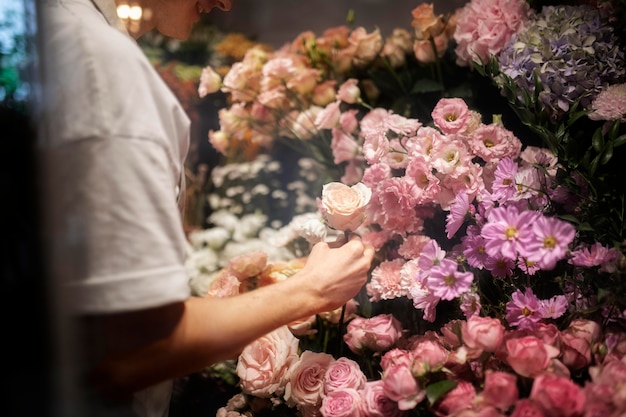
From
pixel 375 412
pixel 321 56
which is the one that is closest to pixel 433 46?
pixel 321 56

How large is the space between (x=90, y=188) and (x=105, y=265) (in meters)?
0.09

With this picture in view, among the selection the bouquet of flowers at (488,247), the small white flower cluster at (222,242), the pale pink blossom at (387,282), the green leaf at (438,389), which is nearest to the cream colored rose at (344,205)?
the bouquet of flowers at (488,247)

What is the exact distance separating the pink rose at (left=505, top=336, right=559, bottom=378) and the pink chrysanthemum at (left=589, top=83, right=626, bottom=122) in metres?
0.43

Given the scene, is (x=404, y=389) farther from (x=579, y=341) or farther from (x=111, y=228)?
(x=111, y=228)

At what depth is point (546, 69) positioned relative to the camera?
3.35ft

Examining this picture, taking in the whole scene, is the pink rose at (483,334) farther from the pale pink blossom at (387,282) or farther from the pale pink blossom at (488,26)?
the pale pink blossom at (488,26)

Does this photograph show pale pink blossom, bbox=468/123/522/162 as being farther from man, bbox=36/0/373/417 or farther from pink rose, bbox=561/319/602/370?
man, bbox=36/0/373/417

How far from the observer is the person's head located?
0.98 m

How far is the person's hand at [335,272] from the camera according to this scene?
0.89 m

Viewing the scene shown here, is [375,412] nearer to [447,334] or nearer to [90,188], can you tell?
[447,334]

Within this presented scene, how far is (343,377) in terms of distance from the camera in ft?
3.04

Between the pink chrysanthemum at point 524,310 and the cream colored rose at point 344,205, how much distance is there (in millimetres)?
289

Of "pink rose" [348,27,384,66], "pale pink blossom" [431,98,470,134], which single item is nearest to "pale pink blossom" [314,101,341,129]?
"pink rose" [348,27,384,66]

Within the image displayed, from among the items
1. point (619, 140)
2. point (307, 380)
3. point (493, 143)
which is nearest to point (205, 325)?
point (307, 380)
